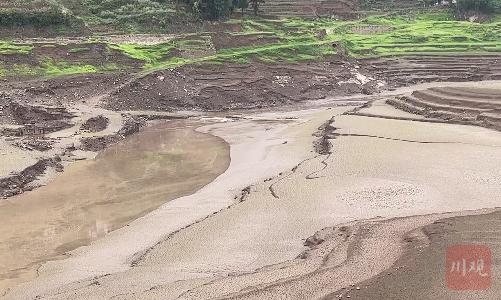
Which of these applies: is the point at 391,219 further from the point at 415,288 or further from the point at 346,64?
the point at 346,64

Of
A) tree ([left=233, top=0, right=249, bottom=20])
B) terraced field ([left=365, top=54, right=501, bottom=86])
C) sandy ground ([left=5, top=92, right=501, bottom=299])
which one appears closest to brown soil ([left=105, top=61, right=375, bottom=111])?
terraced field ([left=365, top=54, right=501, bottom=86])

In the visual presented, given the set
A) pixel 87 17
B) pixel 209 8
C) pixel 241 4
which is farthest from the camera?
pixel 241 4

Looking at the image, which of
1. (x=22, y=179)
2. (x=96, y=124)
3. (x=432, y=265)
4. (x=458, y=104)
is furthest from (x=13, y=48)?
(x=432, y=265)

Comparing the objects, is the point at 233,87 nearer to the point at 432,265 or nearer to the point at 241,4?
the point at 241,4

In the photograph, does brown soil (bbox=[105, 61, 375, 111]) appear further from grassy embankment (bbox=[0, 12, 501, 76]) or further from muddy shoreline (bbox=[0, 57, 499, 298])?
grassy embankment (bbox=[0, 12, 501, 76])

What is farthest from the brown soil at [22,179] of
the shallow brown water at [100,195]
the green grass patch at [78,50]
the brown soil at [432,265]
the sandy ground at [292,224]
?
the green grass patch at [78,50]
